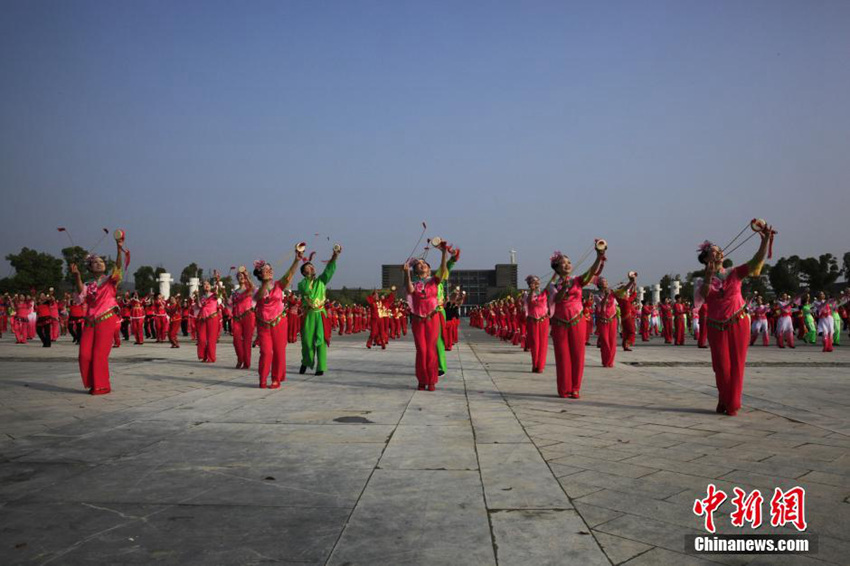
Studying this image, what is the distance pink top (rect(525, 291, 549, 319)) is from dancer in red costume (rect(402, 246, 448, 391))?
3.84 m

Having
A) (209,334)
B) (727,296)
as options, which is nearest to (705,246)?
(727,296)

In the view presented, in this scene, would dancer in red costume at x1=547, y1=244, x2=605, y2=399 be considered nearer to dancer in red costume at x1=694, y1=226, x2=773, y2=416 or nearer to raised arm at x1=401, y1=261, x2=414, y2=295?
dancer in red costume at x1=694, y1=226, x2=773, y2=416

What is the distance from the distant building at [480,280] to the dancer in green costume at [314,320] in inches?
4689

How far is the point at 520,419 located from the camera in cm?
615

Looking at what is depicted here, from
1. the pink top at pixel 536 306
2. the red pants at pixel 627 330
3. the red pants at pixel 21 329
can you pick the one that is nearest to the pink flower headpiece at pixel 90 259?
the pink top at pixel 536 306

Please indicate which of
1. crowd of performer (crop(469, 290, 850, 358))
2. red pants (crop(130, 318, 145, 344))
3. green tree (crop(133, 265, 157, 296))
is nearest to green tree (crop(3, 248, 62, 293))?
green tree (crop(133, 265, 157, 296))

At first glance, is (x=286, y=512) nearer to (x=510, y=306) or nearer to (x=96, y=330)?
(x=96, y=330)

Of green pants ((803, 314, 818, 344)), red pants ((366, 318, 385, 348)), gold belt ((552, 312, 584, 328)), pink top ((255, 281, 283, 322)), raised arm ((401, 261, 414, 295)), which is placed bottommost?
green pants ((803, 314, 818, 344))

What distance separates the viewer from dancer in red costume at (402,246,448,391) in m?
8.56

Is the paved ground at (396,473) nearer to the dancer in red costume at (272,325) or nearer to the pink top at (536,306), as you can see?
the dancer in red costume at (272,325)

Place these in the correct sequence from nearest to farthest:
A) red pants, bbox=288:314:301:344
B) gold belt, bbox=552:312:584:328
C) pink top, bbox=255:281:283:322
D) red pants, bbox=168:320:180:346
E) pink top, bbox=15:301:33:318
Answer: gold belt, bbox=552:312:584:328, pink top, bbox=255:281:283:322, red pants, bbox=168:320:180:346, red pants, bbox=288:314:301:344, pink top, bbox=15:301:33:318

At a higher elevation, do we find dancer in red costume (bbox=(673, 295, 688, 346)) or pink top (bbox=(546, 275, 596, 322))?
pink top (bbox=(546, 275, 596, 322))

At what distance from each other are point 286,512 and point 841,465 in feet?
12.4

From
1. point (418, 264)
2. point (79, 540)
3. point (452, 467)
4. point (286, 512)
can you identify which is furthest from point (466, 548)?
point (418, 264)
